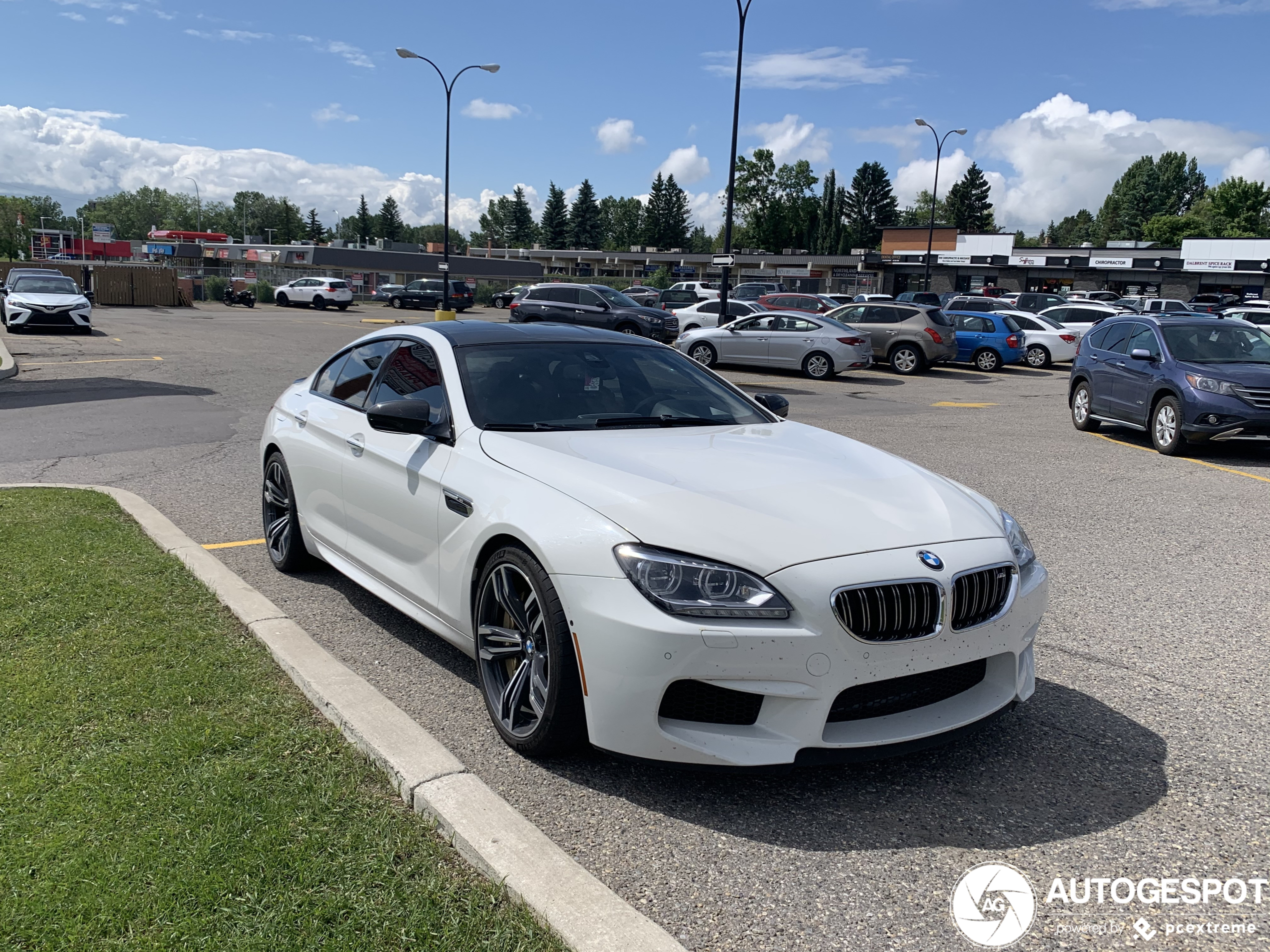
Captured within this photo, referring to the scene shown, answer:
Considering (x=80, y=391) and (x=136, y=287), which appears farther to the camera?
(x=136, y=287)

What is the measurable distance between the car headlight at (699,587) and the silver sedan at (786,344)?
2012cm

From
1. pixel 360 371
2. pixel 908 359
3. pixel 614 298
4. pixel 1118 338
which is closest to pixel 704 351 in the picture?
pixel 908 359

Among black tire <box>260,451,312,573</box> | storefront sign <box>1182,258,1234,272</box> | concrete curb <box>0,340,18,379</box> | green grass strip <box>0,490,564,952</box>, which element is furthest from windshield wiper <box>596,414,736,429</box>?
storefront sign <box>1182,258,1234,272</box>

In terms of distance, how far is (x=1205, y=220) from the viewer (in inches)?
4717

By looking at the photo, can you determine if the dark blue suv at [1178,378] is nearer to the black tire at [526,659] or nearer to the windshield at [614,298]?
the black tire at [526,659]

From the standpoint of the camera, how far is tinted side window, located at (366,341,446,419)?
15.1ft

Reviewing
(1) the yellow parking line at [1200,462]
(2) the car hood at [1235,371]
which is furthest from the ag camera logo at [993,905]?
(2) the car hood at [1235,371]

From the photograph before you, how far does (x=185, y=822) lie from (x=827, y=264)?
321 ft

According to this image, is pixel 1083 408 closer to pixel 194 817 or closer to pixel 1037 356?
pixel 194 817

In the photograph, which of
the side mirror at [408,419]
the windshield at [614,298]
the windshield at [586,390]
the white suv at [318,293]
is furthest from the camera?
the white suv at [318,293]

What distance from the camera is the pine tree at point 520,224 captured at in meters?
155

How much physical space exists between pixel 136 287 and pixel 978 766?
52442 mm

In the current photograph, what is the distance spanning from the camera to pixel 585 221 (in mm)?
145375

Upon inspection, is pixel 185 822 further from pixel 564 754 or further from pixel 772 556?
pixel 772 556
